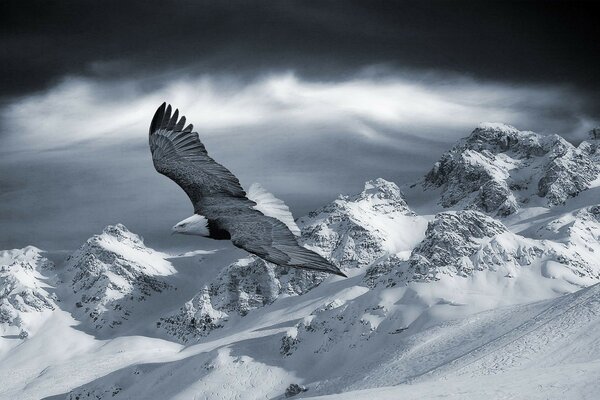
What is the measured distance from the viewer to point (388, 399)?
244ft

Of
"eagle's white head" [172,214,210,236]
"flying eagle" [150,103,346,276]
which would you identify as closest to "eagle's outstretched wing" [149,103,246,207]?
"flying eagle" [150,103,346,276]

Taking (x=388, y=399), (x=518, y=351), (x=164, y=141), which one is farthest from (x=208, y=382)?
Answer: (x=164, y=141)

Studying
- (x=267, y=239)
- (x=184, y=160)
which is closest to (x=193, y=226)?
(x=267, y=239)

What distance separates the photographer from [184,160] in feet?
81.9

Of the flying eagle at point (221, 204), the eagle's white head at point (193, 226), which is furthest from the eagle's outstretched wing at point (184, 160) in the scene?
the eagle's white head at point (193, 226)

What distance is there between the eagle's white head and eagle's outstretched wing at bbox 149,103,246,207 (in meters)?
2.71

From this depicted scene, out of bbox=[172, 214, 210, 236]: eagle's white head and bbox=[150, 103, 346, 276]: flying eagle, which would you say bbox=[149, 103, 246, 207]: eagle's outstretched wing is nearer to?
bbox=[150, 103, 346, 276]: flying eagle

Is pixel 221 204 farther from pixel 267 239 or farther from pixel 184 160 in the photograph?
pixel 267 239

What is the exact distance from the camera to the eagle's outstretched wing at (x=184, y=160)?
23875 mm

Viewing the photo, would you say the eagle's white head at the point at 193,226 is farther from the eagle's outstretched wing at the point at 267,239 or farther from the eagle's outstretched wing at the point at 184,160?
the eagle's outstretched wing at the point at 184,160

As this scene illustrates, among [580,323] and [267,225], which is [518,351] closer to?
[580,323]

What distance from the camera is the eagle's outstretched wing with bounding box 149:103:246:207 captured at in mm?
23875

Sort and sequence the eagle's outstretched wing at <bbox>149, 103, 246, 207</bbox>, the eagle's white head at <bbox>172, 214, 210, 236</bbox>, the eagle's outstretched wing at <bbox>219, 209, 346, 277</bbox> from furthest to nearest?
the eagle's outstretched wing at <bbox>149, 103, 246, 207</bbox> < the eagle's white head at <bbox>172, 214, 210, 236</bbox> < the eagle's outstretched wing at <bbox>219, 209, 346, 277</bbox>

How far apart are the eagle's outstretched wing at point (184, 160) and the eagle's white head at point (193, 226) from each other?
8.90 ft
